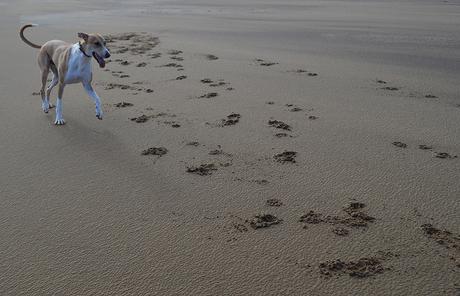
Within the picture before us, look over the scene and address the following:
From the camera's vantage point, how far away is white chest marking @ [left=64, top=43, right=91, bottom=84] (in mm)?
4992

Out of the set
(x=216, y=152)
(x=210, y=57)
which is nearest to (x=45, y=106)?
(x=216, y=152)

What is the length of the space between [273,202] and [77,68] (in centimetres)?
297

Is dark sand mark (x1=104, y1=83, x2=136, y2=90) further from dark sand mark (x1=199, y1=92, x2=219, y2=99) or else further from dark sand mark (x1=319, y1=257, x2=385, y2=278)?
dark sand mark (x1=319, y1=257, x2=385, y2=278)

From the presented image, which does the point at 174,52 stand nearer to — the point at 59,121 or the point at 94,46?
the point at 94,46

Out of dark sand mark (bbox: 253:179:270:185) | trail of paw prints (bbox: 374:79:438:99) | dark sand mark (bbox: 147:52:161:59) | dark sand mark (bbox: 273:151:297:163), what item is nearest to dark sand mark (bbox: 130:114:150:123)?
dark sand mark (bbox: 273:151:297:163)

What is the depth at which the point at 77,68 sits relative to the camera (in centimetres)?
500

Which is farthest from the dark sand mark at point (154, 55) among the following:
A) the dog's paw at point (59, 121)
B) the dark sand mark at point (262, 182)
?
the dark sand mark at point (262, 182)

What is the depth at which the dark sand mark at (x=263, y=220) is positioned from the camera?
9.84 ft

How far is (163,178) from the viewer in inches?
146

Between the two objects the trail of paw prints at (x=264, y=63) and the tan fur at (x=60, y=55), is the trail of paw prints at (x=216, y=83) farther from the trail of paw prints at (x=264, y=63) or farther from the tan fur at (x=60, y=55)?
the tan fur at (x=60, y=55)

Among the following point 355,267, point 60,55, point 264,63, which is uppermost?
point 60,55

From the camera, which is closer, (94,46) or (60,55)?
(94,46)

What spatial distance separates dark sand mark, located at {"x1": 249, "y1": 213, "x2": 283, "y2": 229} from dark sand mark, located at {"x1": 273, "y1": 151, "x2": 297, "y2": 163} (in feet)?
3.14

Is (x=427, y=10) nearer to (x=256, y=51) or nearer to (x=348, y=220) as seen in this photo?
(x=256, y=51)
